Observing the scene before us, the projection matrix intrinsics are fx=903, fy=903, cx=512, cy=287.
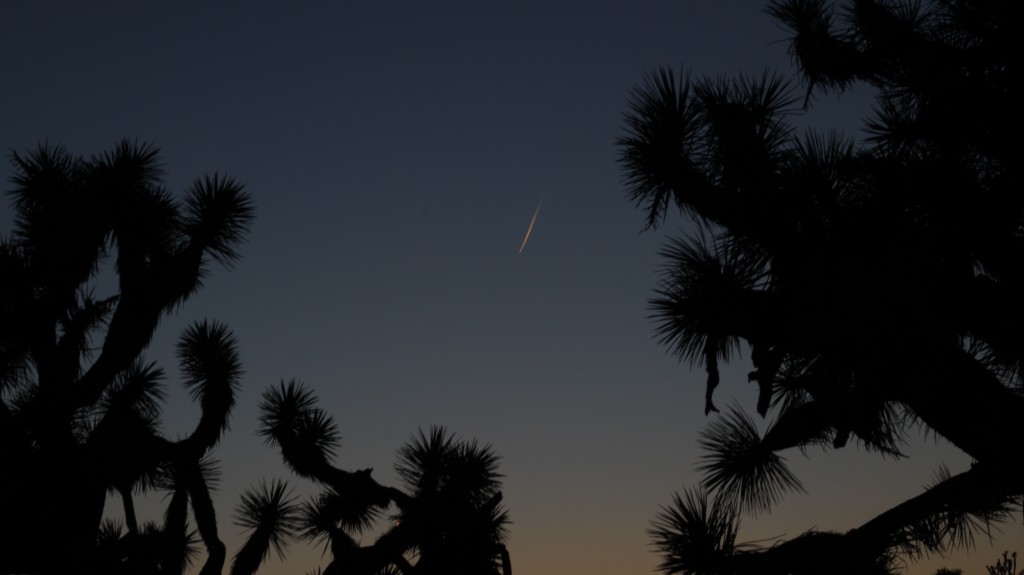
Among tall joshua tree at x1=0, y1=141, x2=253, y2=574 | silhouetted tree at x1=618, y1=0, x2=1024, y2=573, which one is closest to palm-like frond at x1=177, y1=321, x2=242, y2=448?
tall joshua tree at x1=0, y1=141, x2=253, y2=574

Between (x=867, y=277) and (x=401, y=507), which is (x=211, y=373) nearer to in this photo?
(x=401, y=507)

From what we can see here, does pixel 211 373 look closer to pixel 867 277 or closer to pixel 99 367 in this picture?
pixel 99 367

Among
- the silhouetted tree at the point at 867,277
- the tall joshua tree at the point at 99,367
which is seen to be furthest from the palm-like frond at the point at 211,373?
the silhouetted tree at the point at 867,277

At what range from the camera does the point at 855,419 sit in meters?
5.23

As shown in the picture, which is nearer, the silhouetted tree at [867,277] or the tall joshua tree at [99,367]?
the silhouetted tree at [867,277]

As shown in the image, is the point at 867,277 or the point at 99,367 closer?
the point at 867,277

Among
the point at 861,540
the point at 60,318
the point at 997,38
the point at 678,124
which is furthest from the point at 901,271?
the point at 60,318

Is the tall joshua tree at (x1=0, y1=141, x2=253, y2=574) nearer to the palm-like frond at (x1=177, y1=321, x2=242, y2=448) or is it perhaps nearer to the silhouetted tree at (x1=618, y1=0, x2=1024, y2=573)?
the palm-like frond at (x1=177, y1=321, x2=242, y2=448)

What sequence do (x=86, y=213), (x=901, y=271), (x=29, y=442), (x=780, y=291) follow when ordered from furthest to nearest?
(x=86, y=213) → (x=29, y=442) → (x=780, y=291) → (x=901, y=271)

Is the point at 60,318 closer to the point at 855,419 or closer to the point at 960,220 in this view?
the point at 855,419

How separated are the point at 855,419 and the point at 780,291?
2.81 feet

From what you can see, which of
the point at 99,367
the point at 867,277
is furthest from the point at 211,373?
the point at 867,277

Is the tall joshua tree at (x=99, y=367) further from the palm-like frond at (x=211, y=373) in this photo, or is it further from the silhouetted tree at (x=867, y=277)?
the silhouetted tree at (x=867, y=277)

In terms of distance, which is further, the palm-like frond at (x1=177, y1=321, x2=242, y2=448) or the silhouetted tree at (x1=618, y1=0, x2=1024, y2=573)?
the palm-like frond at (x1=177, y1=321, x2=242, y2=448)
